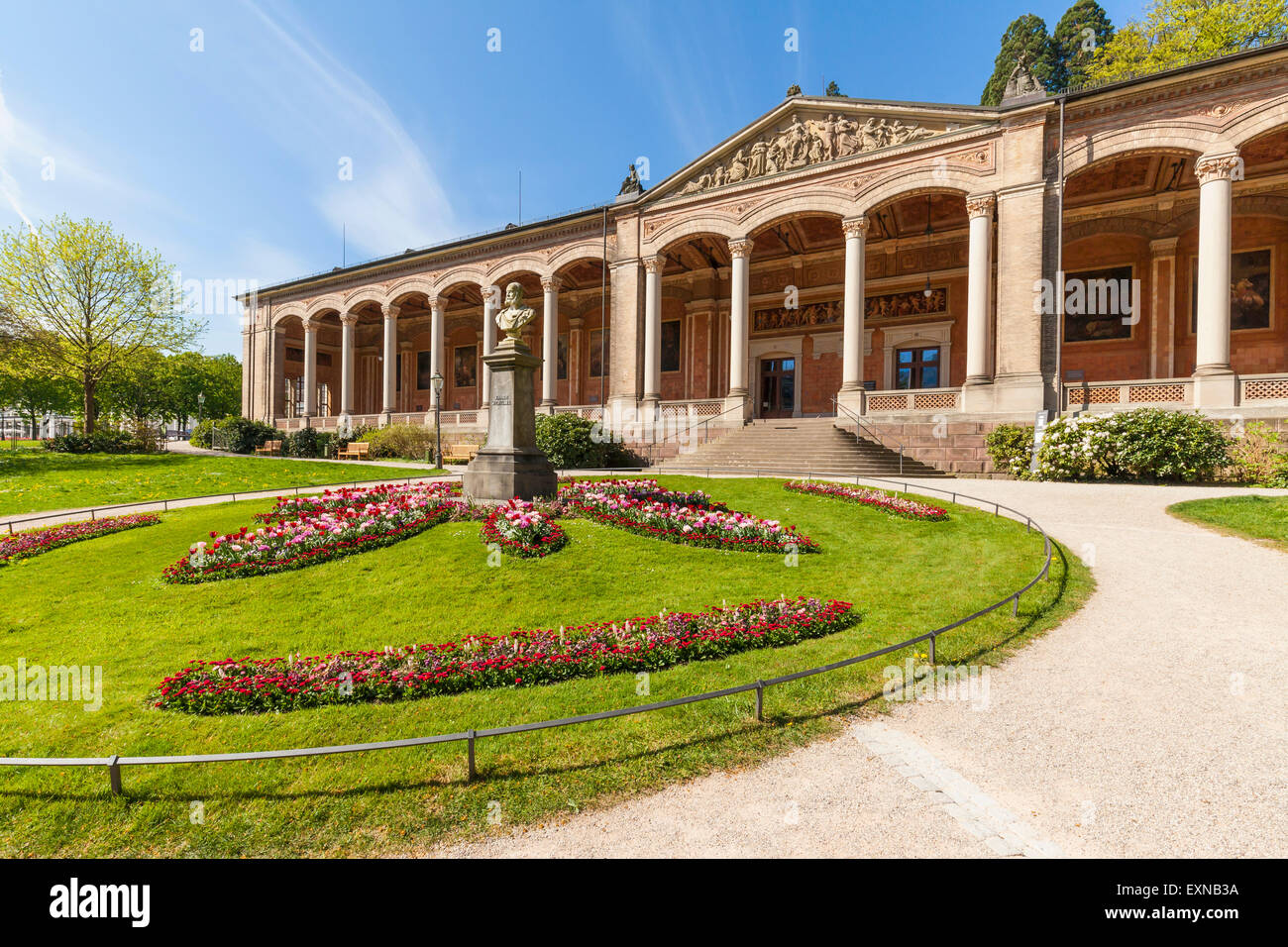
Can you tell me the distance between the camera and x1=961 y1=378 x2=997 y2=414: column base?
19.8m

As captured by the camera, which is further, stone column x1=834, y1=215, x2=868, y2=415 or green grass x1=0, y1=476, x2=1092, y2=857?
stone column x1=834, y1=215, x2=868, y2=415

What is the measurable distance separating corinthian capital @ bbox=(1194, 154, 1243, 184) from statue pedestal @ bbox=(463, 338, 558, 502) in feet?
73.0

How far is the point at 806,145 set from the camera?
77.0 ft

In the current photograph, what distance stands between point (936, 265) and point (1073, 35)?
27053mm

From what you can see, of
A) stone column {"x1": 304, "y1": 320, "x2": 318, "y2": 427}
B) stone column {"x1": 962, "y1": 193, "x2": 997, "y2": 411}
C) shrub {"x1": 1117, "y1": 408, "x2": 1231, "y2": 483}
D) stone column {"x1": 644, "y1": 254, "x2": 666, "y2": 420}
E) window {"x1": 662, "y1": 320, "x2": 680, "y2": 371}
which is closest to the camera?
shrub {"x1": 1117, "y1": 408, "x2": 1231, "y2": 483}

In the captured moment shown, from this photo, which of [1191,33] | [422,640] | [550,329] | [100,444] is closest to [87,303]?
[100,444]

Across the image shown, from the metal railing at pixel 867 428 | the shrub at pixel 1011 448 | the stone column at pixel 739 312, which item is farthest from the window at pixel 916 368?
the shrub at pixel 1011 448

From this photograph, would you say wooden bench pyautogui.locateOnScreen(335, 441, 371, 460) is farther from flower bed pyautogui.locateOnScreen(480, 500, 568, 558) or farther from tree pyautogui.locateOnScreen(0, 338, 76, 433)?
tree pyautogui.locateOnScreen(0, 338, 76, 433)

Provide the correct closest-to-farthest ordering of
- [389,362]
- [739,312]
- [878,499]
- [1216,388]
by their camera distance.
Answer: [878,499] < [1216,388] < [739,312] < [389,362]

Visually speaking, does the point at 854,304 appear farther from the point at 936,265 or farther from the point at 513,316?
the point at 513,316

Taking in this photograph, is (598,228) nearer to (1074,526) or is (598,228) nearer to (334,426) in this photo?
(334,426)

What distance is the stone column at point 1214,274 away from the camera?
17312mm

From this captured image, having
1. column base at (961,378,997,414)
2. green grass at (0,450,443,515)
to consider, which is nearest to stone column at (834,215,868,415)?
column base at (961,378,997,414)
